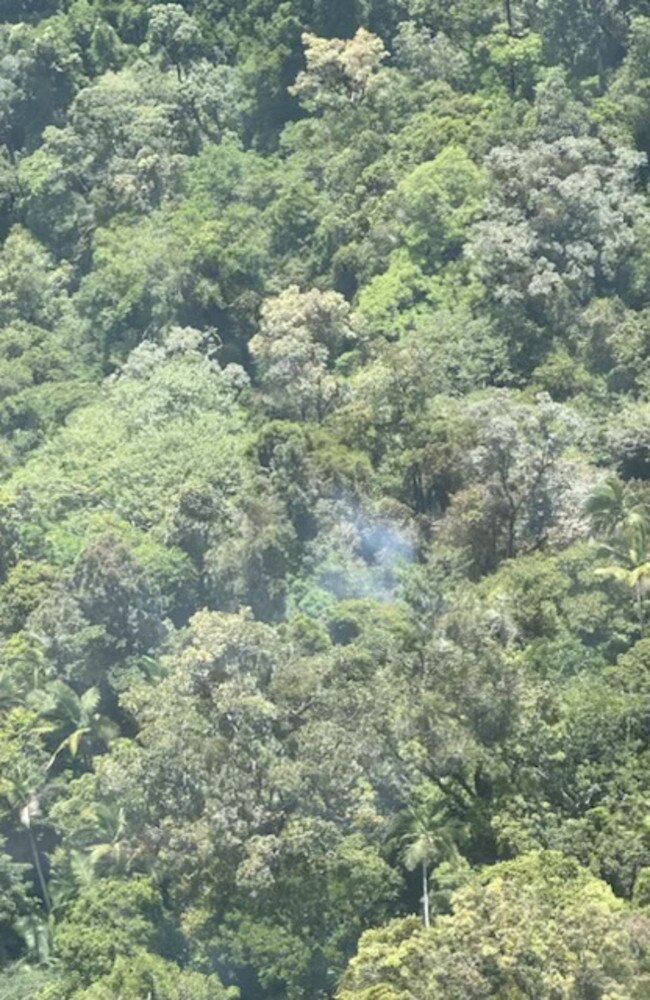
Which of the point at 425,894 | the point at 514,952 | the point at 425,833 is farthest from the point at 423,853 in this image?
the point at 514,952

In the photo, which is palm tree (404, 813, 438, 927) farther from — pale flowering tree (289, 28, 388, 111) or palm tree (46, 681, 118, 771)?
pale flowering tree (289, 28, 388, 111)

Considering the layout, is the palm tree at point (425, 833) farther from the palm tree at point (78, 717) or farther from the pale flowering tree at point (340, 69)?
the pale flowering tree at point (340, 69)

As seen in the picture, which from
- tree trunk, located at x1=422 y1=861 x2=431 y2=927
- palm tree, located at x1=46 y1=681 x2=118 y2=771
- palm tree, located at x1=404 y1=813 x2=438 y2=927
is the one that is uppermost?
palm tree, located at x1=46 y1=681 x2=118 y2=771

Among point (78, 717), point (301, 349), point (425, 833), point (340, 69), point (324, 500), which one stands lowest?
point (425, 833)

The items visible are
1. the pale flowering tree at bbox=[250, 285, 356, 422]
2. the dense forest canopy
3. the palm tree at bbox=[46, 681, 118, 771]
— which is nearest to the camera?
the dense forest canopy

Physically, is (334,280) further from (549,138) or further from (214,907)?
(214,907)

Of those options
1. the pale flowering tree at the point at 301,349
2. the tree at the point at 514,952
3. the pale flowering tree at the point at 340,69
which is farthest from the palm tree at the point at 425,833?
the pale flowering tree at the point at 340,69

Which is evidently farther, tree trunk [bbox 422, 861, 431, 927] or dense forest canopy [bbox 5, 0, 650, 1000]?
dense forest canopy [bbox 5, 0, 650, 1000]

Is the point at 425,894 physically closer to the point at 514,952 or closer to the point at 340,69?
the point at 514,952

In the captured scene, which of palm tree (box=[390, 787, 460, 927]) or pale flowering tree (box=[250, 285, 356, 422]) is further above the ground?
pale flowering tree (box=[250, 285, 356, 422])

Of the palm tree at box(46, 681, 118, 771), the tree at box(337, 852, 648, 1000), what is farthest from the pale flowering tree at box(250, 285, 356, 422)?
the tree at box(337, 852, 648, 1000)
